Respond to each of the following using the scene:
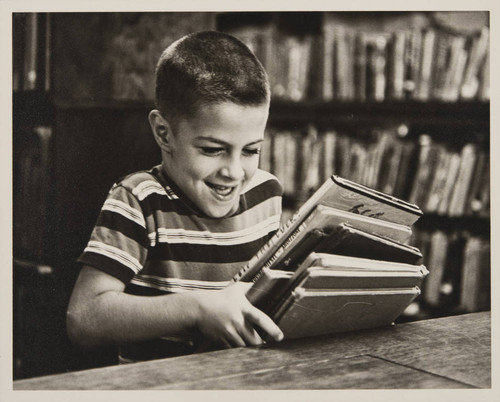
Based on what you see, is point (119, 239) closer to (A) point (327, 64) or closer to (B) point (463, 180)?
(A) point (327, 64)

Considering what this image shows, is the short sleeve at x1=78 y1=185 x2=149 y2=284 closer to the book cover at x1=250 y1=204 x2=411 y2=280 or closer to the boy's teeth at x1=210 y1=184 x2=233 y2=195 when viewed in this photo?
the boy's teeth at x1=210 y1=184 x2=233 y2=195

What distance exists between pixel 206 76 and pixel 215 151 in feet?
0.45

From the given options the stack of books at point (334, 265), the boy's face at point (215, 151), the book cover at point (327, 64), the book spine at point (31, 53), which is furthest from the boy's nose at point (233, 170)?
the book cover at point (327, 64)

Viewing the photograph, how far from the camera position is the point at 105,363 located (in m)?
1.05

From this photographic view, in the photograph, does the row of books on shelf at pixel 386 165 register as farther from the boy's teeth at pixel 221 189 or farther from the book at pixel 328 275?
the book at pixel 328 275

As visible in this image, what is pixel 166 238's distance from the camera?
1075 millimetres

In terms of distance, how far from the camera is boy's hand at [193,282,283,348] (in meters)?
0.82

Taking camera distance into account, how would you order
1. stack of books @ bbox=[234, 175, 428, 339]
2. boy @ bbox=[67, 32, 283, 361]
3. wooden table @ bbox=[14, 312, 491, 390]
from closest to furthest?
1. wooden table @ bbox=[14, 312, 491, 390]
2. stack of books @ bbox=[234, 175, 428, 339]
3. boy @ bbox=[67, 32, 283, 361]

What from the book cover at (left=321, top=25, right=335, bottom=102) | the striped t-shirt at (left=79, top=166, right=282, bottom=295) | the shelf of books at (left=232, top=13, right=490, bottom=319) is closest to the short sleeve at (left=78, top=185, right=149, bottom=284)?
the striped t-shirt at (left=79, top=166, right=282, bottom=295)

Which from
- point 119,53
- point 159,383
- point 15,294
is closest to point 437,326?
point 159,383

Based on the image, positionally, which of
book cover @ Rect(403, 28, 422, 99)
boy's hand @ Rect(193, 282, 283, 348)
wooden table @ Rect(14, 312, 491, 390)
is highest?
book cover @ Rect(403, 28, 422, 99)

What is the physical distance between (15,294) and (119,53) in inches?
26.7

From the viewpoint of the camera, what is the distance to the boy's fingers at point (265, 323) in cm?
81

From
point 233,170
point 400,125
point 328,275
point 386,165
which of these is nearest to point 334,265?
point 328,275
